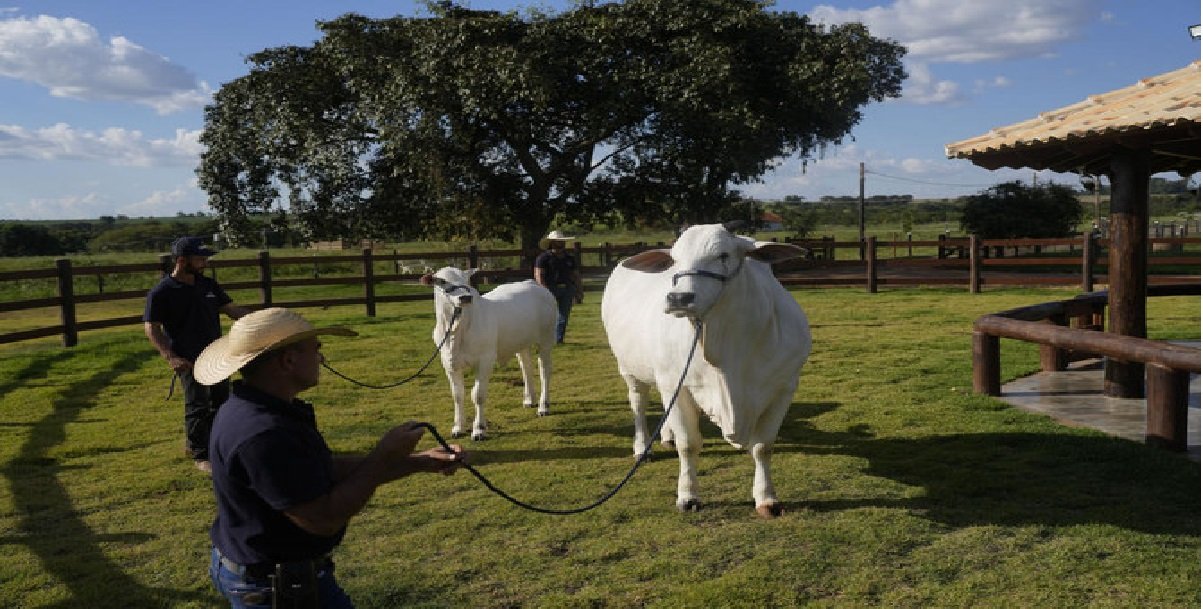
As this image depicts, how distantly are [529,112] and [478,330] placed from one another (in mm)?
16196

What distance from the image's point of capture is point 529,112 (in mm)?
23484

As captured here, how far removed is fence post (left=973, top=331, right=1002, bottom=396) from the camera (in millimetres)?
8570

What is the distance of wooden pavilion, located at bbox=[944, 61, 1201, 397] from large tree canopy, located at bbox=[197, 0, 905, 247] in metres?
13.3

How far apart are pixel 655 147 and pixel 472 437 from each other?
1765 cm

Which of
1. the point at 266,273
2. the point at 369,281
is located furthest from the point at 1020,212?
the point at 266,273

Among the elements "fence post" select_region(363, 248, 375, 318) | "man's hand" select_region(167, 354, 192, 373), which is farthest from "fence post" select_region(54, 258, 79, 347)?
"man's hand" select_region(167, 354, 192, 373)

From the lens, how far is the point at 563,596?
176 inches

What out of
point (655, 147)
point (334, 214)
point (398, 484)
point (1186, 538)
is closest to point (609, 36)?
point (655, 147)

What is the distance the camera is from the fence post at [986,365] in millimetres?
8570

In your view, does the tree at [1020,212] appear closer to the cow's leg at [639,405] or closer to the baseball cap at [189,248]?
the cow's leg at [639,405]

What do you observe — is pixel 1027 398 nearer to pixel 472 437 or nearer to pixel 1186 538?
pixel 1186 538

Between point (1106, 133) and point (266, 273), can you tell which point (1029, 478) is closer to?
point (1106, 133)

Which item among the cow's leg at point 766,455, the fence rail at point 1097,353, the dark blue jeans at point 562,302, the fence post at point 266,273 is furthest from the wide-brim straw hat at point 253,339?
the fence post at point 266,273

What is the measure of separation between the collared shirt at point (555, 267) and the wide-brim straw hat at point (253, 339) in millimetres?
9982
